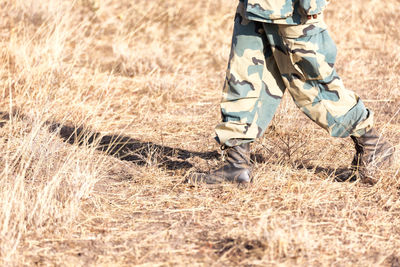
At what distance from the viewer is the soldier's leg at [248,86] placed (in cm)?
287

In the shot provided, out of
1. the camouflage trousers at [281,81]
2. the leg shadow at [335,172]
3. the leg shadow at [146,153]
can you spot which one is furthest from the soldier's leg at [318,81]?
the leg shadow at [146,153]

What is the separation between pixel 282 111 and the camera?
389 cm

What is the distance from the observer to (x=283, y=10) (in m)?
2.66

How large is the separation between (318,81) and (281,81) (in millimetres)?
216

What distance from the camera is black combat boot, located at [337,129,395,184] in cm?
300

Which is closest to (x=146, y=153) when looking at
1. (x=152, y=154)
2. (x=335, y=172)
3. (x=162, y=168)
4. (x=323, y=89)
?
(x=152, y=154)

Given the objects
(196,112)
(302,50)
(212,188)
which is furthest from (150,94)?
(302,50)

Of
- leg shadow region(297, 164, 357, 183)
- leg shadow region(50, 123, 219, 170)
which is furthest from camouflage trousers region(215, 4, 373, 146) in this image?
leg shadow region(50, 123, 219, 170)

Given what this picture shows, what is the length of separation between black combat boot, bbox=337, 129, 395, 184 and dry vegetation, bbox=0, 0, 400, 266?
62 mm

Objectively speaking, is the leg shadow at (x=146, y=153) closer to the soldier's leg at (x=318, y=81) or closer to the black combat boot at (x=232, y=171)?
the black combat boot at (x=232, y=171)

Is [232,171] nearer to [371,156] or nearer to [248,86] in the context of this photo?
[248,86]

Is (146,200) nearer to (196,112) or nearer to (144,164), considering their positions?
(144,164)

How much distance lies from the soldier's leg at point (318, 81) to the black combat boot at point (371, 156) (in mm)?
72

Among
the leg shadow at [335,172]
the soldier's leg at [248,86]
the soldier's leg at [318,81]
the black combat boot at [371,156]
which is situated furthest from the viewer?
the leg shadow at [335,172]
